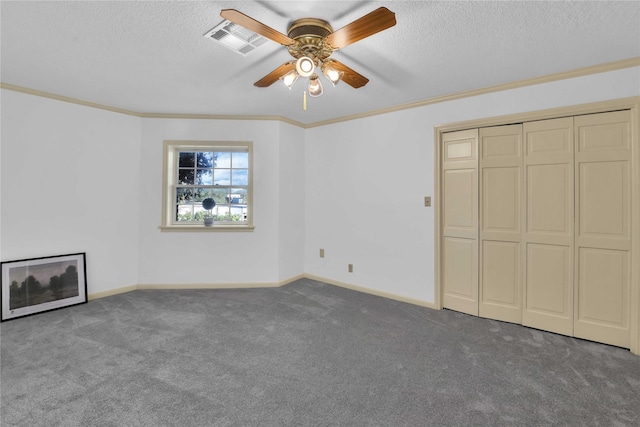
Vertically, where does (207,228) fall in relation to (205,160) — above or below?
below

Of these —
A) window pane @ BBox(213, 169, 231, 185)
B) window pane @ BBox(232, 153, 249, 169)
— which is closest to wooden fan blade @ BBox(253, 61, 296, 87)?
window pane @ BBox(232, 153, 249, 169)

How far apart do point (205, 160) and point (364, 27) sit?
3380mm

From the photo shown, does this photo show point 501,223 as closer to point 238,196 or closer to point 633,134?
point 633,134

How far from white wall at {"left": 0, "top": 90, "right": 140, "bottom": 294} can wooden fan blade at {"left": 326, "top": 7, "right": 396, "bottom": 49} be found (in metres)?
3.45

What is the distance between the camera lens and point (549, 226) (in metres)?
2.88

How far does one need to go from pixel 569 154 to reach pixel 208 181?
4.32 m

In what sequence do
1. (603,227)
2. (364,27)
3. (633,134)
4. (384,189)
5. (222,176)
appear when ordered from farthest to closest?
(222,176) < (384,189) < (603,227) < (633,134) < (364,27)

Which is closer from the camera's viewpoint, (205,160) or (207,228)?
(207,228)

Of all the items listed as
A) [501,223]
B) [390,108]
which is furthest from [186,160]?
[501,223]

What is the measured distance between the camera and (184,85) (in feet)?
10.2

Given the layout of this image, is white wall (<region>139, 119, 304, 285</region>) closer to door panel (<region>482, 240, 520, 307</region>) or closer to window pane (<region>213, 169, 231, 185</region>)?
window pane (<region>213, 169, 231, 185</region>)

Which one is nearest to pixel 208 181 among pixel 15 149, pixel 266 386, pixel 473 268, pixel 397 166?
pixel 15 149

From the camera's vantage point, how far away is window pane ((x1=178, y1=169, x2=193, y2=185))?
171 inches

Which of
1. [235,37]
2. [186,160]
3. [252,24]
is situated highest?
→ [235,37]
